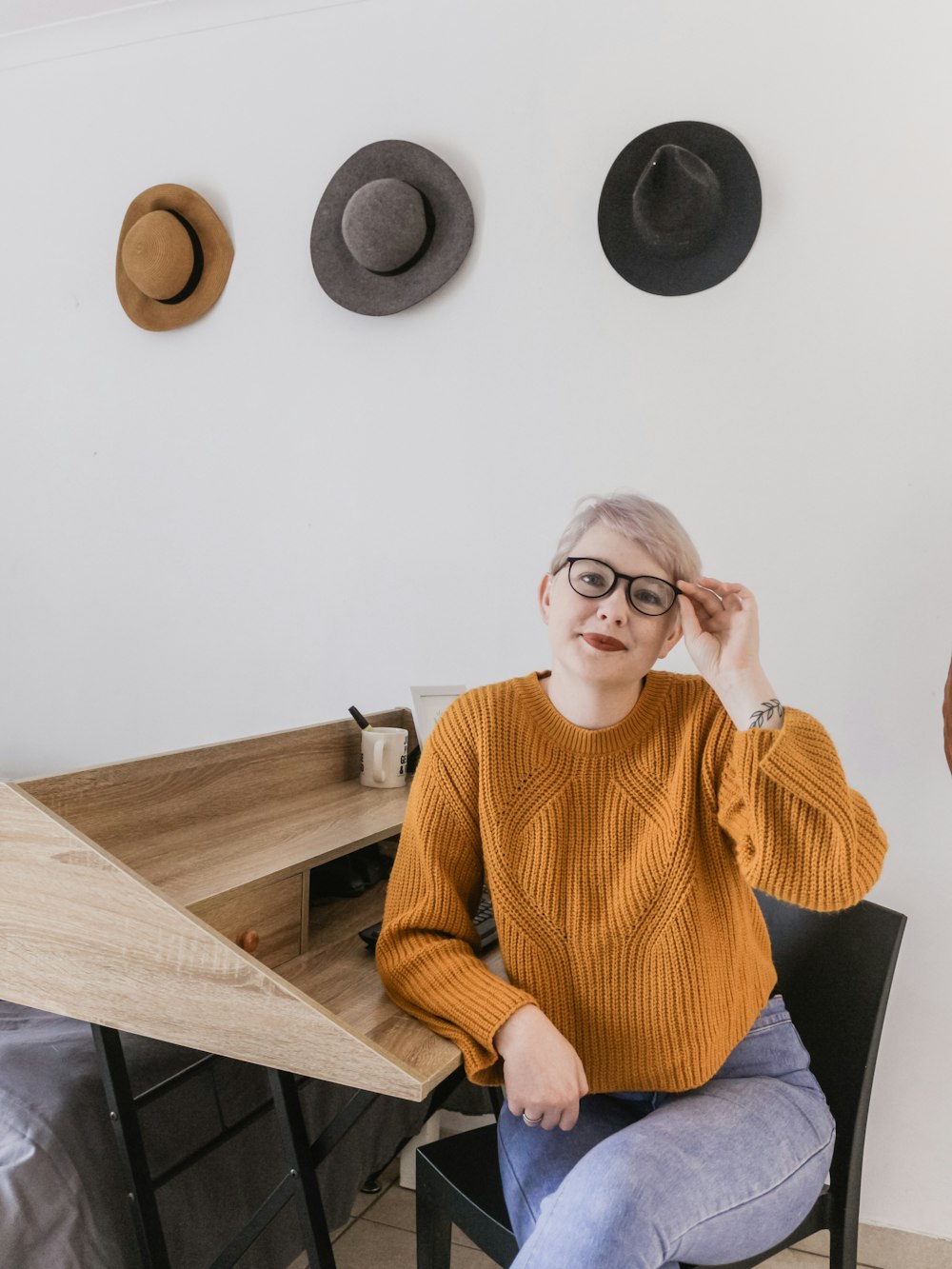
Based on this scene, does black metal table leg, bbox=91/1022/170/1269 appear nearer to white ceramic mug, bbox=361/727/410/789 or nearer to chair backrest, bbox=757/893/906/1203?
white ceramic mug, bbox=361/727/410/789

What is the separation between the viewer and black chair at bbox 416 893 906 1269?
1222mm

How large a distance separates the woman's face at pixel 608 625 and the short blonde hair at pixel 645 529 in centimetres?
1

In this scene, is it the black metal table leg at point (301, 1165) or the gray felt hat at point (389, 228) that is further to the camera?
the gray felt hat at point (389, 228)

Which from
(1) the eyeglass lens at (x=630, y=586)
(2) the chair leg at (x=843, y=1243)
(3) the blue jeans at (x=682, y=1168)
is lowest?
(2) the chair leg at (x=843, y=1243)

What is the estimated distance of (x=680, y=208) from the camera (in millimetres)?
1873

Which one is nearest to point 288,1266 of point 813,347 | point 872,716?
point 872,716

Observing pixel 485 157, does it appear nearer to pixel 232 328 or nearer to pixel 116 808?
pixel 232 328

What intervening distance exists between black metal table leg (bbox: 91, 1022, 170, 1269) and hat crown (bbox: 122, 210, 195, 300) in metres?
1.77

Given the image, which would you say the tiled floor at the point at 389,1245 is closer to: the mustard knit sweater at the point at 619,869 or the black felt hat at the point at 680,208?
the mustard knit sweater at the point at 619,869

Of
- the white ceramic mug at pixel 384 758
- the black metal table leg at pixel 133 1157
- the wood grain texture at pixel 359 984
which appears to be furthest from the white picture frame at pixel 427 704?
the black metal table leg at pixel 133 1157

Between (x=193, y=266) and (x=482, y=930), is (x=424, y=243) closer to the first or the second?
(x=193, y=266)

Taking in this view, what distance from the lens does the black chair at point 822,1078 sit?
1.22 metres

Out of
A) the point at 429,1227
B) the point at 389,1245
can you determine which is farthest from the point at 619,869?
the point at 389,1245

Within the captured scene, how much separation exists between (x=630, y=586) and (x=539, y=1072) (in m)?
0.58
